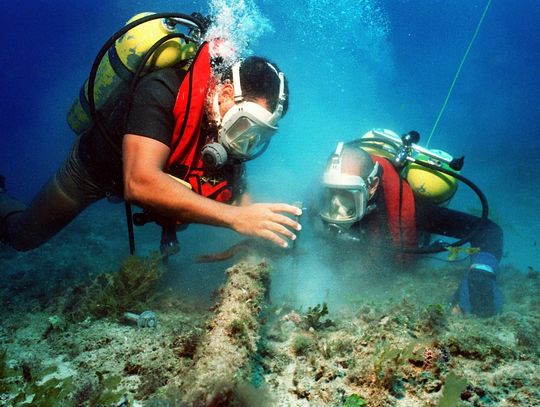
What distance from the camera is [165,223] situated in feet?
12.1

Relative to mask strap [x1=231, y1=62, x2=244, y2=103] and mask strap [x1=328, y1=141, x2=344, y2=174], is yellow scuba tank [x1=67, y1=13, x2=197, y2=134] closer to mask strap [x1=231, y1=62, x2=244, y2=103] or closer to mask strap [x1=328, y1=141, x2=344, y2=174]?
mask strap [x1=231, y1=62, x2=244, y2=103]

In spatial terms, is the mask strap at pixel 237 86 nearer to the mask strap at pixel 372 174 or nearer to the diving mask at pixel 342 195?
the diving mask at pixel 342 195

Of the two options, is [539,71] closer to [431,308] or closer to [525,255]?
[525,255]

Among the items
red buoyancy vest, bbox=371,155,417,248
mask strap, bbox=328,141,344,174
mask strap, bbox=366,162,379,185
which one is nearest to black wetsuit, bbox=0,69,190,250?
mask strap, bbox=328,141,344,174

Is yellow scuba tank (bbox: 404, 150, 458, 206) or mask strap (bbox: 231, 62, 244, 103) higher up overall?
yellow scuba tank (bbox: 404, 150, 458, 206)

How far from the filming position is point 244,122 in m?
3.30

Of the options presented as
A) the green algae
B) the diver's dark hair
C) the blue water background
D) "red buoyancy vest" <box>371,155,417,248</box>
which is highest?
the blue water background

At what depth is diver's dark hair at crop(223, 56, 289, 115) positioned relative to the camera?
10.7 ft

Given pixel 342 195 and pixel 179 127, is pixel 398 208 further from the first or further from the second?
pixel 179 127

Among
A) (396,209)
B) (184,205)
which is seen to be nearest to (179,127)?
(184,205)

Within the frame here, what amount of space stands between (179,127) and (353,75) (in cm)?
7252

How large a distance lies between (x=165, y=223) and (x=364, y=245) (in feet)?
11.8

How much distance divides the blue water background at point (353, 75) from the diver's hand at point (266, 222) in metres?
33.2

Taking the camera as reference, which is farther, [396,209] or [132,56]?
[396,209]
